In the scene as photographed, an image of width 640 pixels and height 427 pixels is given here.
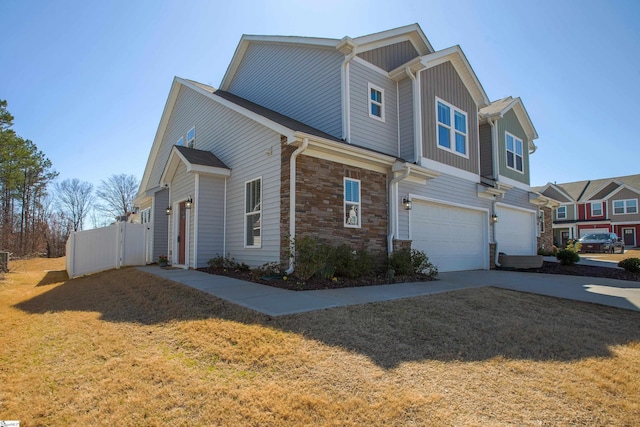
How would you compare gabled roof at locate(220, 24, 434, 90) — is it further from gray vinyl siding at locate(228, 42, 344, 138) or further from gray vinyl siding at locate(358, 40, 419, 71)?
gray vinyl siding at locate(228, 42, 344, 138)

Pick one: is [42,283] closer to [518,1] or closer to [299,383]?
[299,383]

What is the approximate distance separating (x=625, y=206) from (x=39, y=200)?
184 feet

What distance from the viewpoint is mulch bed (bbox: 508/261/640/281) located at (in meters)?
11.3

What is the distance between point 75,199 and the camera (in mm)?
43719

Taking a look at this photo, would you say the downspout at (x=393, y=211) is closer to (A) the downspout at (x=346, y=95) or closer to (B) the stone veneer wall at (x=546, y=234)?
(A) the downspout at (x=346, y=95)

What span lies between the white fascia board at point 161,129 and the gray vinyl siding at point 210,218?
7.20m

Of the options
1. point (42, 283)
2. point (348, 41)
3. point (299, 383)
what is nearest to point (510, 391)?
point (299, 383)

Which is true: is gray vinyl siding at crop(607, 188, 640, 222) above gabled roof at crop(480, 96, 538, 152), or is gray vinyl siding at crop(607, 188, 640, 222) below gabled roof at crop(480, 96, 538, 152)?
below

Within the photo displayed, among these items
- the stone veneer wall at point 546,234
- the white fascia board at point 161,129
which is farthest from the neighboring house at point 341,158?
the stone veneer wall at point 546,234

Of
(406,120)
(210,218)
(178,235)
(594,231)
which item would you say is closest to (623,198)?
(594,231)

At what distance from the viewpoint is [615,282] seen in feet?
33.5

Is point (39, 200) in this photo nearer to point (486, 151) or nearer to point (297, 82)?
point (297, 82)

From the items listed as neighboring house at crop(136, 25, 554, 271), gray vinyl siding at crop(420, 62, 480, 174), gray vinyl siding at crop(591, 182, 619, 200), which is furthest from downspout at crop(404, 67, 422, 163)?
gray vinyl siding at crop(591, 182, 619, 200)

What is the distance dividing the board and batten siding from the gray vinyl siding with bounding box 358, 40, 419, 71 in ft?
12.8
